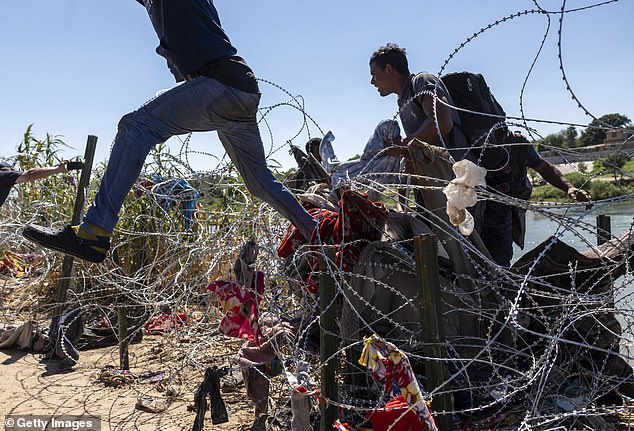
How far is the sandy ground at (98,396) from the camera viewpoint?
9.78ft

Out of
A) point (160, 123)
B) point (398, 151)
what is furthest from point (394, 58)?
point (160, 123)

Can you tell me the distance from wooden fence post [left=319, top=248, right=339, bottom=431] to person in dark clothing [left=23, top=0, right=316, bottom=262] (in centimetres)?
91

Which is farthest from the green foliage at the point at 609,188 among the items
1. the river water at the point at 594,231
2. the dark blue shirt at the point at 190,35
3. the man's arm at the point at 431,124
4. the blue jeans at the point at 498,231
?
the dark blue shirt at the point at 190,35

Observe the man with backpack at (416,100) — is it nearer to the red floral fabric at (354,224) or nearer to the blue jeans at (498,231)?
the red floral fabric at (354,224)

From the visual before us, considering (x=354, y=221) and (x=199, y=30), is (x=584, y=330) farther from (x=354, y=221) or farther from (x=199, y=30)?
(x=199, y=30)

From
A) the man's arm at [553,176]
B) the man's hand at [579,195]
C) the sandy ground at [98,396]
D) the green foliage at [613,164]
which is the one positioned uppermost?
the man's arm at [553,176]

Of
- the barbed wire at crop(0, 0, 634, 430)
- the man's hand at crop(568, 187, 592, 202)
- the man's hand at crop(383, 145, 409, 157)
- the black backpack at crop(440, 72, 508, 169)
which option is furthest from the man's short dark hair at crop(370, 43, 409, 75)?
the man's hand at crop(568, 187, 592, 202)

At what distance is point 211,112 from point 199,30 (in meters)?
0.38

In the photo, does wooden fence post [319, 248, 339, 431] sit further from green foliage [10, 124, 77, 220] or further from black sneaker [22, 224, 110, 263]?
green foliage [10, 124, 77, 220]

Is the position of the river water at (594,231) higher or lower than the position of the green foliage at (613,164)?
lower

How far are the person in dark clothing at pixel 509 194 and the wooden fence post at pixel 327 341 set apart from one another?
1.66 meters

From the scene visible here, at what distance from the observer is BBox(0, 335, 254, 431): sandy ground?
2.98 metres

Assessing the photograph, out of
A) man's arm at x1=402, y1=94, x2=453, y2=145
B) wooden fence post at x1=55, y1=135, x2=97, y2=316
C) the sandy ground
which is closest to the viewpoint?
the sandy ground

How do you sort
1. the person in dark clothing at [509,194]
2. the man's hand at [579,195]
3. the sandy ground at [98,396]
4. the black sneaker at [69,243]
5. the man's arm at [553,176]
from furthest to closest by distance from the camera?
the man's arm at [553,176]
the person in dark clothing at [509,194]
the man's hand at [579,195]
the sandy ground at [98,396]
the black sneaker at [69,243]
